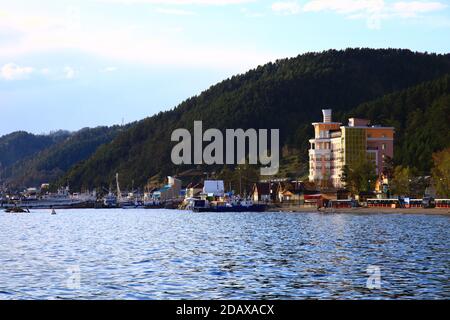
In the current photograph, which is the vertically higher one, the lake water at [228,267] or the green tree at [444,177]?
the green tree at [444,177]

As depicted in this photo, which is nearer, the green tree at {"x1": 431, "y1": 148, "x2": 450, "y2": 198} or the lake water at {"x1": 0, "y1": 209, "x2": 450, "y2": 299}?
the lake water at {"x1": 0, "y1": 209, "x2": 450, "y2": 299}

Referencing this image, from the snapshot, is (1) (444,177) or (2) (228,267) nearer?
(2) (228,267)

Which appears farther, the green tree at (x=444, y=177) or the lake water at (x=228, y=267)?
the green tree at (x=444, y=177)

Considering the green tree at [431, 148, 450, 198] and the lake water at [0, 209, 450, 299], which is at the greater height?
the green tree at [431, 148, 450, 198]

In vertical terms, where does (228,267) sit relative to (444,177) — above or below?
below

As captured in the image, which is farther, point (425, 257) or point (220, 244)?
point (220, 244)

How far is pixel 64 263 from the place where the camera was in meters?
68.3

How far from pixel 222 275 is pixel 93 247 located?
1270 inches
